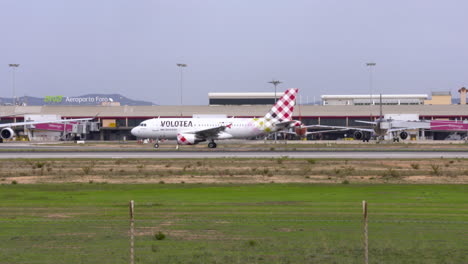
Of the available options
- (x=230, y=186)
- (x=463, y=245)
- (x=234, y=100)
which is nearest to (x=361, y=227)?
(x=463, y=245)

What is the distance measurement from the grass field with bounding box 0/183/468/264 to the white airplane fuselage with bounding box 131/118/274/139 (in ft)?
148

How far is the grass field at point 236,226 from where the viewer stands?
1413cm

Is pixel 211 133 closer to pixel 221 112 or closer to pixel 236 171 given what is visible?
pixel 236 171

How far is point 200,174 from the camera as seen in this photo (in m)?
38.8

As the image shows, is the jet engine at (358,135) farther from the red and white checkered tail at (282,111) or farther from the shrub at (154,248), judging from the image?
the shrub at (154,248)

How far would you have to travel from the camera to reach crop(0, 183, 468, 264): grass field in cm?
1413

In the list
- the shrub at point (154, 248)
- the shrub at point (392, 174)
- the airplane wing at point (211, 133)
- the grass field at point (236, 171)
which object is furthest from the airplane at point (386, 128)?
the shrub at point (154, 248)

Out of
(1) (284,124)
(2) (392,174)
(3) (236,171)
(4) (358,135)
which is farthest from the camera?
(4) (358,135)

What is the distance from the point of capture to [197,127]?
7500 cm

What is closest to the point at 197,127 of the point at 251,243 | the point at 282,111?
the point at 282,111

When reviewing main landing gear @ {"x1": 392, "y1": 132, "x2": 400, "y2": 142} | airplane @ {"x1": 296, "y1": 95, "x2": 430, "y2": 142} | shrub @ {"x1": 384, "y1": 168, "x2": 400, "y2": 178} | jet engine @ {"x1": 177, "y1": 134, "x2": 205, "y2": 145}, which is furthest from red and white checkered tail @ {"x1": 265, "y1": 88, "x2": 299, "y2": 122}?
shrub @ {"x1": 384, "y1": 168, "x2": 400, "y2": 178}

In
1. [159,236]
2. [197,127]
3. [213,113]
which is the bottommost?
[159,236]

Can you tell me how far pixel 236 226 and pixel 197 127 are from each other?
57.3 m

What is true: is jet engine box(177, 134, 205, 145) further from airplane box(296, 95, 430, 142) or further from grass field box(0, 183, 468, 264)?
grass field box(0, 183, 468, 264)
